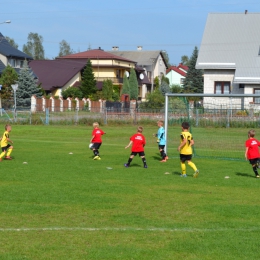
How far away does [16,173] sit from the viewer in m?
16.2

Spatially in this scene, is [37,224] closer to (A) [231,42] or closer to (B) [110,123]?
(B) [110,123]

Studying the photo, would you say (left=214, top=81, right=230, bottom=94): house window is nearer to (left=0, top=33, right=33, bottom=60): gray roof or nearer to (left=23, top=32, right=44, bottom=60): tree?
(left=0, top=33, right=33, bottom=60): gray roof

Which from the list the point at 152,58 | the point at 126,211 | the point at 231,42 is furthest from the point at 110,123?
the point at 152,58

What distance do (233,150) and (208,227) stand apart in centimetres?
1623

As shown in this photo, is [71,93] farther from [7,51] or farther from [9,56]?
[7,51]

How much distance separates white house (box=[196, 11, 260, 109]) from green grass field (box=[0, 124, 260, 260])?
28.0 m

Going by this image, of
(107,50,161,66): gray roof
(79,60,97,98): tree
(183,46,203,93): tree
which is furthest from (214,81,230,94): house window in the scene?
(107,50,161,66): gray roof

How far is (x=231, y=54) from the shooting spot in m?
50.2

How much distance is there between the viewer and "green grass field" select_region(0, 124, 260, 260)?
26.7ft

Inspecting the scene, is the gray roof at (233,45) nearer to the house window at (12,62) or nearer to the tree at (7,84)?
the tree at (7,84)

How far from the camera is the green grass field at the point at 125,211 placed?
8141 mm

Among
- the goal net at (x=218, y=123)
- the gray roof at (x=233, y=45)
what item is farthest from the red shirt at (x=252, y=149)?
the gray roof at (x=233, y=45)

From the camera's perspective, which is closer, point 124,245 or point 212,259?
point 212,259

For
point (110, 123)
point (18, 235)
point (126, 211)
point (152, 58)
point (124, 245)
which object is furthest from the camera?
point (152, 58)
